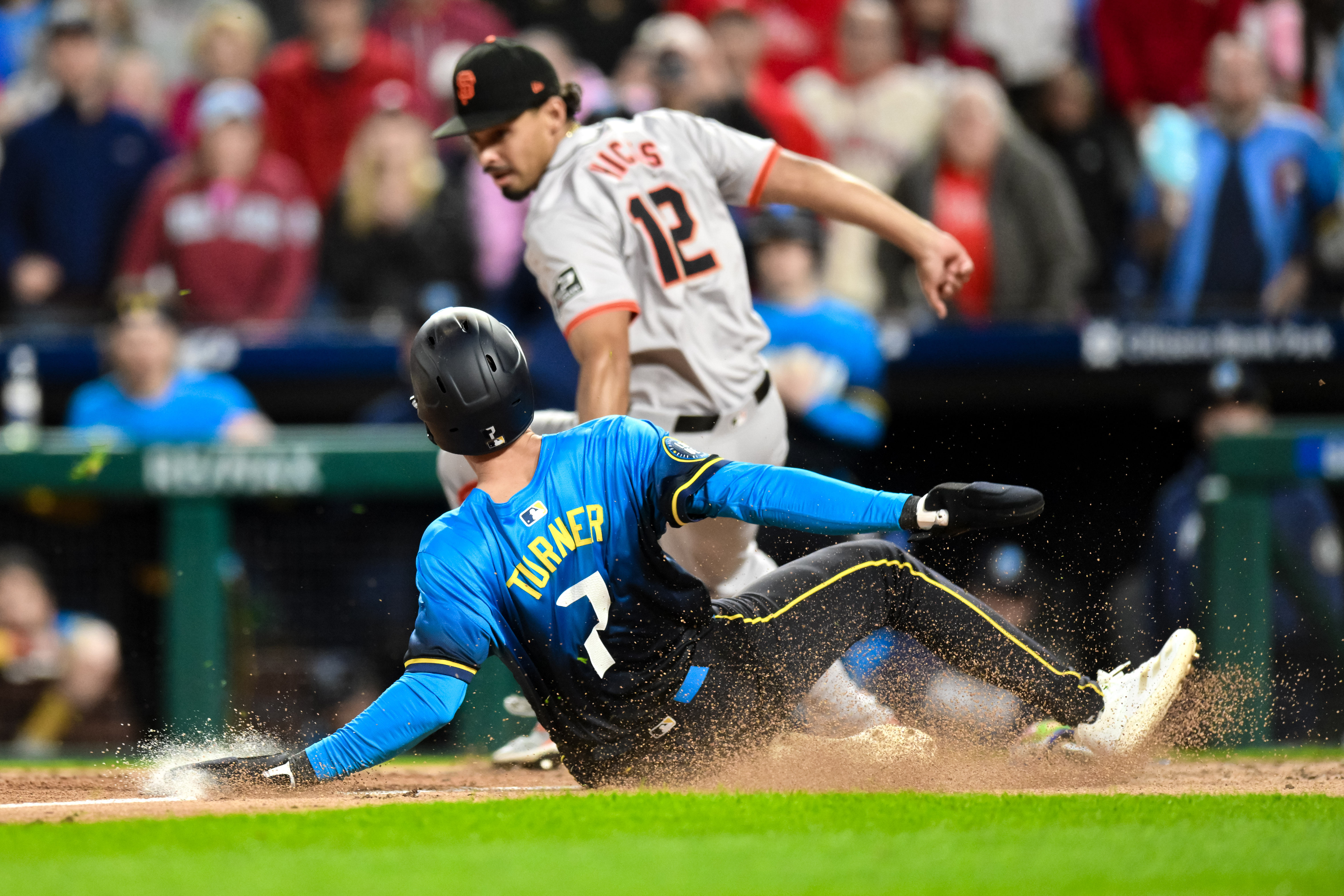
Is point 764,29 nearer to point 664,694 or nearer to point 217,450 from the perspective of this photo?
point 217,450

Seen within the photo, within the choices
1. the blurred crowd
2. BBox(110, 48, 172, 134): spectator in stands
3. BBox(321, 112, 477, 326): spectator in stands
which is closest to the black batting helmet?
the blurred crowd

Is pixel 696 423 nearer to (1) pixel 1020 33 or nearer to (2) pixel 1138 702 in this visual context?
(2) pixel 1138 702

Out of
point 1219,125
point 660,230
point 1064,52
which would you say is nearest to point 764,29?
point 1064,52

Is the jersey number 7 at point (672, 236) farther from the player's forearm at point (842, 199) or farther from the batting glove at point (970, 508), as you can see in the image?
the batting glove at point (970, 508)

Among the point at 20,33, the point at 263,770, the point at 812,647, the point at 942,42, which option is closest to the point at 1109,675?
the point at 812,647

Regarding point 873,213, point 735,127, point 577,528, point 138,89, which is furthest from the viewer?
point 138,89
